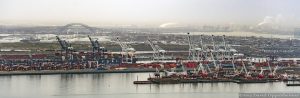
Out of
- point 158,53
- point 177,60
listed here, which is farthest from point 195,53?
point 177,60

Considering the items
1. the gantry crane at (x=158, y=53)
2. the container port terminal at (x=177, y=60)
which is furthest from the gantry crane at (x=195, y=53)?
the gantry crane at (x=158, y=53)

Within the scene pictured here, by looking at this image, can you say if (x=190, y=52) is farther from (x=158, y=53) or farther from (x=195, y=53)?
(x=158, y=53)

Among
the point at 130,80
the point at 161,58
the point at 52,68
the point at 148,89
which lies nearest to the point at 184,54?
the point at 161,58

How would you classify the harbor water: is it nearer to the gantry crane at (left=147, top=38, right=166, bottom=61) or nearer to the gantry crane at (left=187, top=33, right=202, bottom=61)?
the gantry crane at (left=187, top=33, right=202, bottom=61)

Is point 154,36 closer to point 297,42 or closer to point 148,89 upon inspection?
point 297,42

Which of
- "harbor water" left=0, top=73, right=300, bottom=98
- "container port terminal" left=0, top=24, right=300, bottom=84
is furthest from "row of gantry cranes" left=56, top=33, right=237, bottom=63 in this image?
"harbor water" left=0, top=73, right=300, bottom=98
